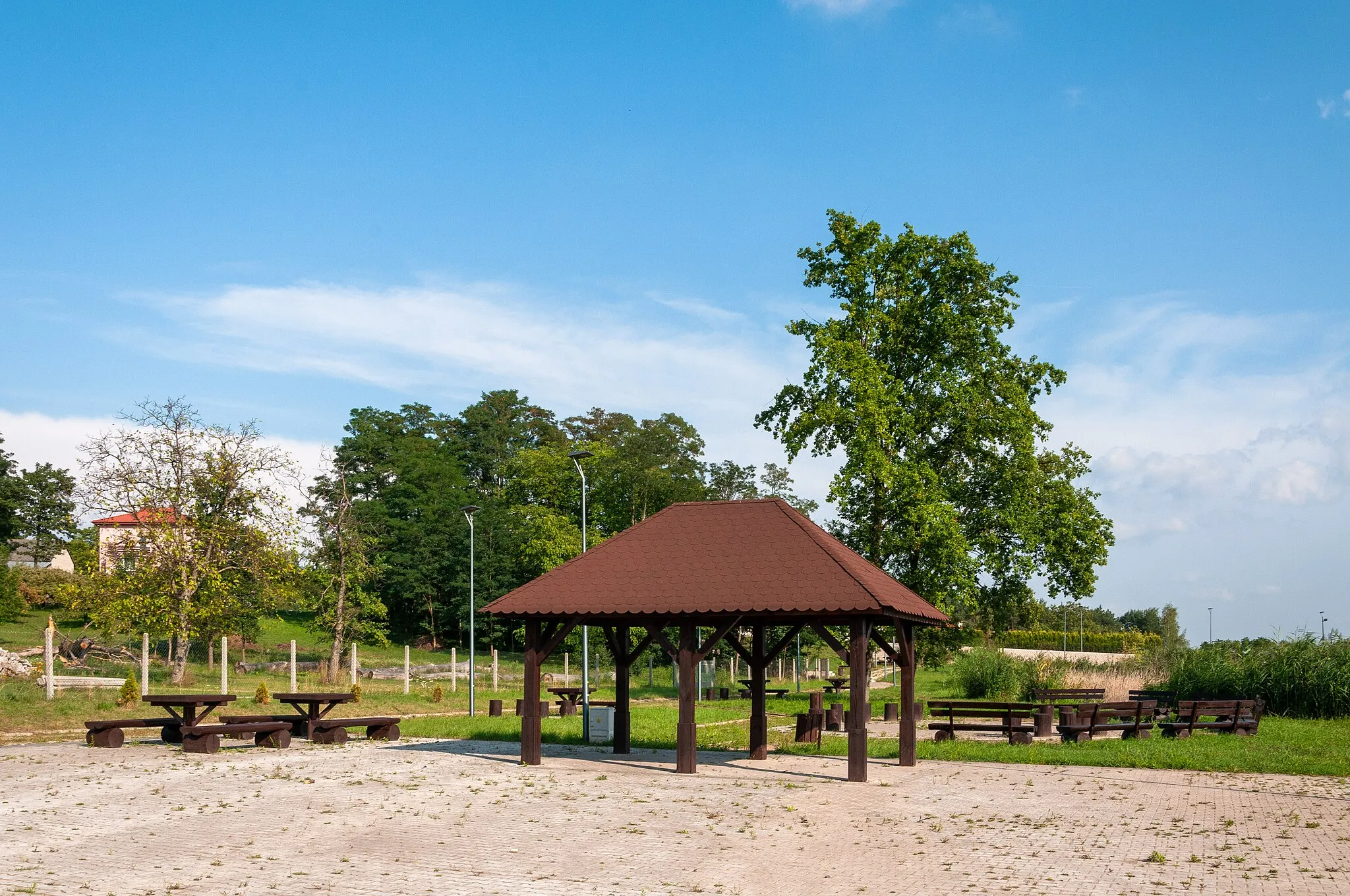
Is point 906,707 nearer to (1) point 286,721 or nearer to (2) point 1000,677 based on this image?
(1) point 286,721

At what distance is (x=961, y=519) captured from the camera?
1391 inches

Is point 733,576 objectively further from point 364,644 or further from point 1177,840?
point 364,644

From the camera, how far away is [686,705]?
18.1 meters

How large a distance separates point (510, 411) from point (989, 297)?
6066cm

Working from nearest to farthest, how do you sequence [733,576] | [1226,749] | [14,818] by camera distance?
[14,818]
[733,576]
[1226,749]

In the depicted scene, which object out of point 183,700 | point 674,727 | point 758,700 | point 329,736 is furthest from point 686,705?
point 674,727

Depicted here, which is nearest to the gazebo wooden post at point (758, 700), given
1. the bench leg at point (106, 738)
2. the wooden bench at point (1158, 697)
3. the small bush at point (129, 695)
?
the bench leg at point (106, 738)

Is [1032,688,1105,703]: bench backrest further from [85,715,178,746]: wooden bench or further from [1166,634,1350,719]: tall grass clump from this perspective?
[85,715,178,746]: wooden bench

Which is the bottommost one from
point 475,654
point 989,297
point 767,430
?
point 475,654

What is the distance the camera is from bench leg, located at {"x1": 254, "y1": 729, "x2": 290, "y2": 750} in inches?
849

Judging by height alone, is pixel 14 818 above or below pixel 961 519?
below

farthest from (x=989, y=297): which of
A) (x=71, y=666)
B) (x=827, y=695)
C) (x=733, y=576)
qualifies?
(x=71, y=666)

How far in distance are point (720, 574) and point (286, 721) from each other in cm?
1014

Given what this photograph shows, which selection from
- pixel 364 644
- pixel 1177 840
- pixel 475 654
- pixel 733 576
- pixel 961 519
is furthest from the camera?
pixel 475 654
